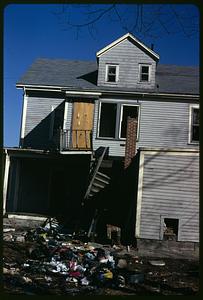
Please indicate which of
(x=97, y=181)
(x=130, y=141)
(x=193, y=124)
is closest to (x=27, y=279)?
(x=97, y=181)

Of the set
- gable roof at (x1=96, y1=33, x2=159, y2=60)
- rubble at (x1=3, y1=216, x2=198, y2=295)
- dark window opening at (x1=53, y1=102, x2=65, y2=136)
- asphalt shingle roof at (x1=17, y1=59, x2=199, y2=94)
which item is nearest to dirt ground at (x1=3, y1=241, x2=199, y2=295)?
rubble at (x1=3, y1=216, x2=198, y2=295)

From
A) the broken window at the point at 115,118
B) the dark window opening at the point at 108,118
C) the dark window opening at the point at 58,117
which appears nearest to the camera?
the broken window at the point at 115,118

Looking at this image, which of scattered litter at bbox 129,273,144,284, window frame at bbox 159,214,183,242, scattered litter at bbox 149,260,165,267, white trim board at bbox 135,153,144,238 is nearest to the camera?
scattered litter at bbox 129,273,144,284

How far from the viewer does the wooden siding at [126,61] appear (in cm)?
1476

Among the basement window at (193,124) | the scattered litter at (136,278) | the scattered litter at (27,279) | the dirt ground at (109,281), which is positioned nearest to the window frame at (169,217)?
the dirt ground at (109,281)

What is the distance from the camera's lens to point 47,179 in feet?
49.8

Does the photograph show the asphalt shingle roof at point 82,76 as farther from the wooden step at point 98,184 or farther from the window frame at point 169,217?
the window frame at point 169,217

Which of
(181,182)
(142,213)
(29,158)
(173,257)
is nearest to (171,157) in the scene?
(181,182)

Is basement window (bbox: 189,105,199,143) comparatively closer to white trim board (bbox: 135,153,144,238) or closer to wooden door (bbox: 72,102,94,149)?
wooden door (bbox: 72,102,94,149)

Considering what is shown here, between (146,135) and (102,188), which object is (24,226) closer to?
(102,188)

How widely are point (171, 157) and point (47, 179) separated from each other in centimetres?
605

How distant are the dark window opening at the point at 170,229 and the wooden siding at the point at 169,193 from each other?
0.15 metres

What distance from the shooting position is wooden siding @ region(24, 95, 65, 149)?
15359 millimetres

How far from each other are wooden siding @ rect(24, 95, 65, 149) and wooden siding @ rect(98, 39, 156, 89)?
2.15 m
